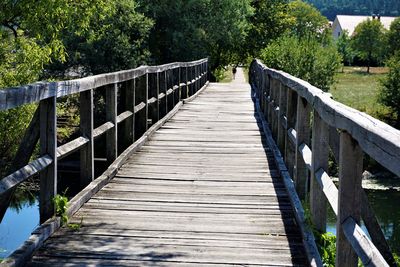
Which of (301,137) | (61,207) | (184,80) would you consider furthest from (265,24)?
(61,207)

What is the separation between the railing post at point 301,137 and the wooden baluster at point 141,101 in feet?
14.8

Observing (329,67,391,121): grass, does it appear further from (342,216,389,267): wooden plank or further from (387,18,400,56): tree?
(342,216,389,267): wooden plank

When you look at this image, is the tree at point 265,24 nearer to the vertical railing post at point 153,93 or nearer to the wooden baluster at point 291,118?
the vertical railing post at point 153,93

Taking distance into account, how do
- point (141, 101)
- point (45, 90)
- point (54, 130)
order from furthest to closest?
1. point (141, 101)
2. point (54, 130)
3. point (45, 90)

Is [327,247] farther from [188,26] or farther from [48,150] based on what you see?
[188,26]

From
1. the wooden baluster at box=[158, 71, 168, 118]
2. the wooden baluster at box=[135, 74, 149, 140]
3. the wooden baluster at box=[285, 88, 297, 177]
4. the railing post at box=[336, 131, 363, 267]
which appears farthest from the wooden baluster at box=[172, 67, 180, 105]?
the railing post at box=[336, 131, 363, 267]

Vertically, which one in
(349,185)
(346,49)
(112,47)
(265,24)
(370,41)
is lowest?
(349,185)

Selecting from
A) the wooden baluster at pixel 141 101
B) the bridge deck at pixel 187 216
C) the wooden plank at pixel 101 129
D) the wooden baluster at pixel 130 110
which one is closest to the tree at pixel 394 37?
the wooden baluster at pixel 141 101

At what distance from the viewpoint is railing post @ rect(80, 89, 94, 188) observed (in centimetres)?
607

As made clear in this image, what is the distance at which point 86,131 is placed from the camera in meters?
6.15

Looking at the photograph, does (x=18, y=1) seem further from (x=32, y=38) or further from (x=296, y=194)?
(x=296, y=194)

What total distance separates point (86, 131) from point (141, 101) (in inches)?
154

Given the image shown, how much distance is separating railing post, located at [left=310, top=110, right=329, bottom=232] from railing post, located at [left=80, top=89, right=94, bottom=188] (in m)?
2.38

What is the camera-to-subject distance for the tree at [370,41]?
274 feet
